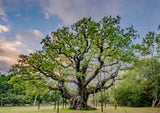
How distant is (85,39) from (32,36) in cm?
600

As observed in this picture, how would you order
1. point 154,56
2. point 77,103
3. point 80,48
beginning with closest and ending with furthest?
point 80,48
point 77,103
point 154,56

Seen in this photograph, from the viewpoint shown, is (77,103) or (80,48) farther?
(77,103)

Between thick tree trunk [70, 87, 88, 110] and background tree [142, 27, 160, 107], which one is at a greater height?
background tree [142, 27, 160, 107]

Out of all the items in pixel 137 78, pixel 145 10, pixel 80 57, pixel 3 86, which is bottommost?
pixel 3 86

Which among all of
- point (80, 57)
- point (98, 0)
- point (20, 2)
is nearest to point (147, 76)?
point (80, 57)

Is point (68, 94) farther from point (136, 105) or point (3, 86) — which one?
point (3, 86)

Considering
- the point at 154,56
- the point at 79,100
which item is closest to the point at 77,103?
the point at 79,100

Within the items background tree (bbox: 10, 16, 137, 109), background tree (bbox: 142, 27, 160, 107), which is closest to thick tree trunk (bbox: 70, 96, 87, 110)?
background tree (bbox: 10, 16, 137, 109)

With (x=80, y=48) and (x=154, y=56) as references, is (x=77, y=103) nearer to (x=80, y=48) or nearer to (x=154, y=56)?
(x=80, y=48)

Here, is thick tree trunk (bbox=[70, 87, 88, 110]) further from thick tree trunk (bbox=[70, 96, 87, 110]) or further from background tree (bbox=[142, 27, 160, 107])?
background tree (bbox=[142, 27, 160, 107])

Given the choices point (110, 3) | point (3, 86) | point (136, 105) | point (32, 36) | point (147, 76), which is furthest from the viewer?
point (3, 86)

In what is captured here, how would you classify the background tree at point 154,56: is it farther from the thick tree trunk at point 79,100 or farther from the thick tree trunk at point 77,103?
the thick tree trunk at point 77,103

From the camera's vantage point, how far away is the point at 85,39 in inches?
488

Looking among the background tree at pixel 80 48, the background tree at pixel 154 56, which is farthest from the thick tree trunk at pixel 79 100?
the background tree at pixel 154 56
